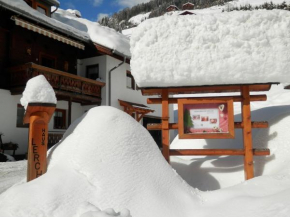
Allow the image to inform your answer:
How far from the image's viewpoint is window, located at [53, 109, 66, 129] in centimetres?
1448

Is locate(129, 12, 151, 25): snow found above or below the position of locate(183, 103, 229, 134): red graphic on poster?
above

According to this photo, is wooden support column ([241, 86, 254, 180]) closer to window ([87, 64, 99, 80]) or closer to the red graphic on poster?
the red graphic on poster

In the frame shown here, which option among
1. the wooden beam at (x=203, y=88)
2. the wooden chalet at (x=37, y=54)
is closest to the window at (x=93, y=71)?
the wooden chalet at (x=37, y=54)

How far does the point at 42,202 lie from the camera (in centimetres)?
270

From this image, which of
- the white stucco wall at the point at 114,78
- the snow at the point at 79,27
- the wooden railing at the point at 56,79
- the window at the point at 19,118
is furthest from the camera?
the white stucco wall at the point at 114,78

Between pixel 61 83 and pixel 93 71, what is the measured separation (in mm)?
4060

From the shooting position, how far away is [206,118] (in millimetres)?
5152

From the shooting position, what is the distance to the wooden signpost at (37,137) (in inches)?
136

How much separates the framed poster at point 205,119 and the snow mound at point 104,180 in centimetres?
135

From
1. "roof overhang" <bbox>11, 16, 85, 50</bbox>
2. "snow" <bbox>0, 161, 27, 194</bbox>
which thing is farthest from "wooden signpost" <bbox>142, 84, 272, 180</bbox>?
"roof overhang" <bbox>11, 16, 85, 50</bbox>

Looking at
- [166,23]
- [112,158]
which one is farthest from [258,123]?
[112,158]

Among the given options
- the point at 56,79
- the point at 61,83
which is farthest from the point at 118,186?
the point at 61,83

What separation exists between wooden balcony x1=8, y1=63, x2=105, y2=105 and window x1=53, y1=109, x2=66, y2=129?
959 mm

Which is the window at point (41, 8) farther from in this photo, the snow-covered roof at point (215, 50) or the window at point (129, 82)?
the snow-covered roof at point (215, 50)
